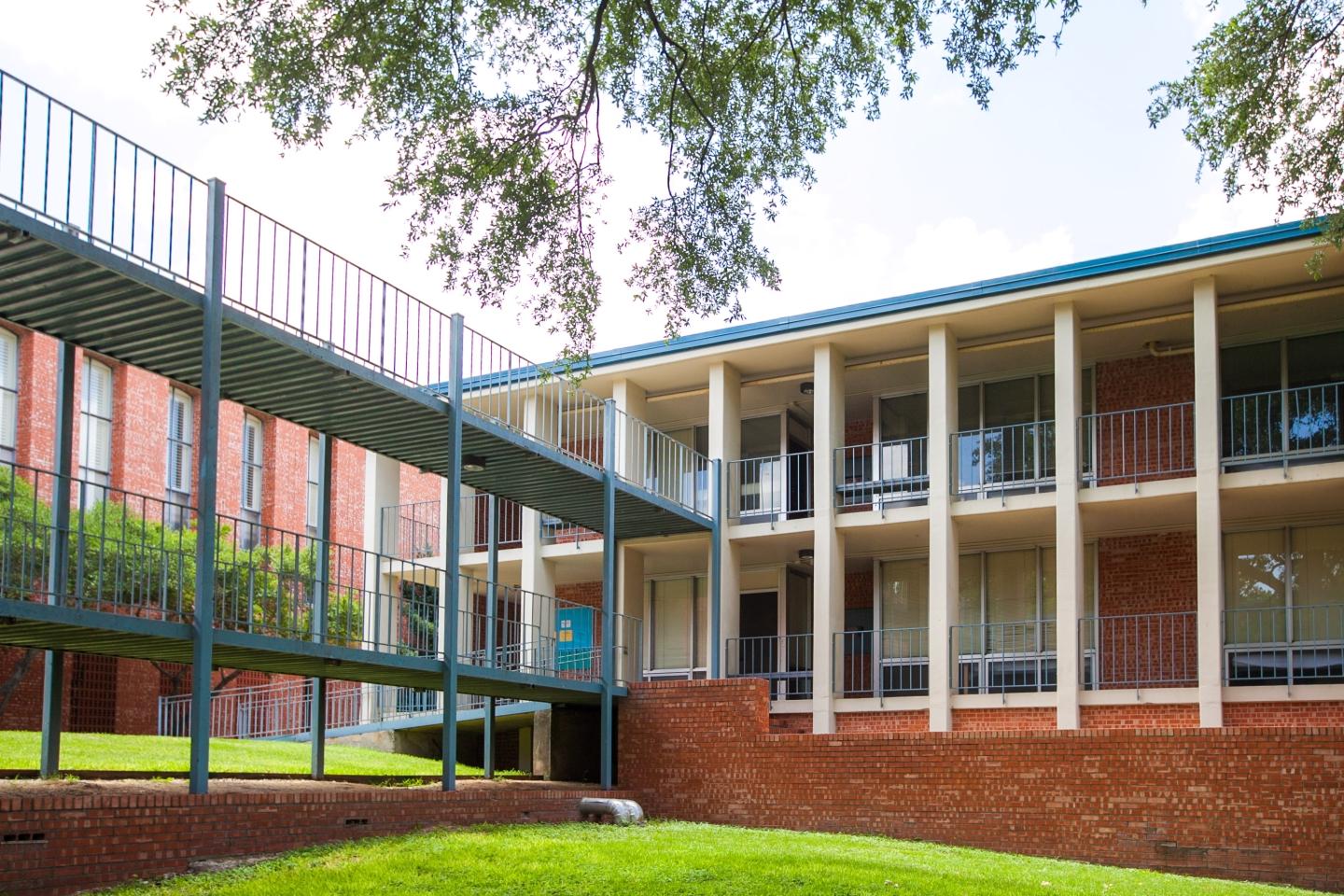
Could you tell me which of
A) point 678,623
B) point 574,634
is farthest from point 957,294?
point 574,634

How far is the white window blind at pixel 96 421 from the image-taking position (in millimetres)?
29156

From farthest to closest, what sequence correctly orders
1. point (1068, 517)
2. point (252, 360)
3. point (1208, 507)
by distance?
point (1068, 517) → point (1208, 507) → point (252, 360)

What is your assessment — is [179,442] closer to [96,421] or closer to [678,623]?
[96,421]

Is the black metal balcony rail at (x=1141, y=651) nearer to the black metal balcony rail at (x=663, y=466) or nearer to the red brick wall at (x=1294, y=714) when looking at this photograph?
the red brick wall at (x=1294, y=714)

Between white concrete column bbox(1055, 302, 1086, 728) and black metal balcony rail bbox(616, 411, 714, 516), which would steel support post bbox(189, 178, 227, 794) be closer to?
black metal balcony rail bbox(616, 411, 714, 516)

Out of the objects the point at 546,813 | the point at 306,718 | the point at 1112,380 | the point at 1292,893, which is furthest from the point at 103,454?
the point at 1292,893

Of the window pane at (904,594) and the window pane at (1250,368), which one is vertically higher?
the window pane at (1250,368)

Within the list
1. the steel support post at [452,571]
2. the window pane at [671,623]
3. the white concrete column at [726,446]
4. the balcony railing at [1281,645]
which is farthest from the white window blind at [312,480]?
the balcony railing at [1281,645]

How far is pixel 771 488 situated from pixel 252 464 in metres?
17.2

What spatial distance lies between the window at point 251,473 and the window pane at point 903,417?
17.5 m

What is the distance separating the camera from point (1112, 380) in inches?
798

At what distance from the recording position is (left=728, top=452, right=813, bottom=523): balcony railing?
68.1 ft

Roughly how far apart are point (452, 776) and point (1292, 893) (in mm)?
7541

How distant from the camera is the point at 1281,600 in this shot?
60.7 feet
